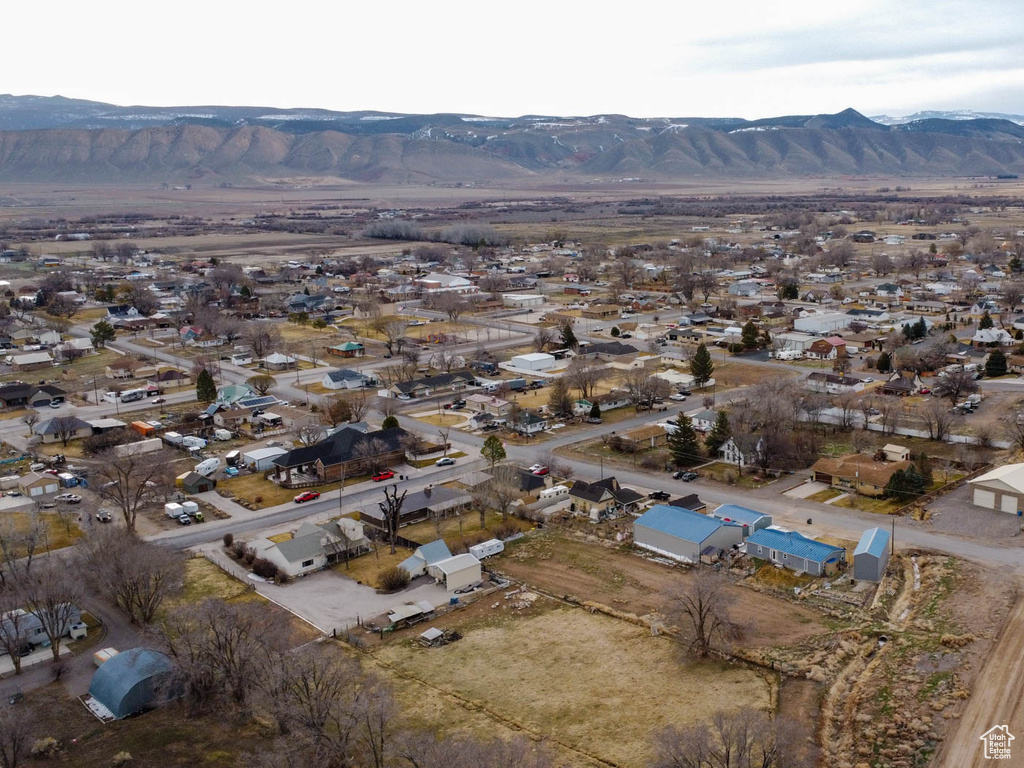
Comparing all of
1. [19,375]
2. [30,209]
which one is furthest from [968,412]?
[30,209]

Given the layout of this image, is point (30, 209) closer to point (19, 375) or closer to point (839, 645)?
point (19, 375)

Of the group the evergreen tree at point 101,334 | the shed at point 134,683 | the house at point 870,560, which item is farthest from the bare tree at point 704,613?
the evergreen tree at point 101,334

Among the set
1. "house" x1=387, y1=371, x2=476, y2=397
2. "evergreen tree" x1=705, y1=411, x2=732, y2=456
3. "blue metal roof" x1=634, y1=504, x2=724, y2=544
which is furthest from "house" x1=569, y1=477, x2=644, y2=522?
"house" x1=387, y1=371, x2=476, y2=397

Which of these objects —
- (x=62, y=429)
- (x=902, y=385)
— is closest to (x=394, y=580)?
(x=62, y=429)

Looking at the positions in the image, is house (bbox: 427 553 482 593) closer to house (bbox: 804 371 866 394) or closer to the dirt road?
the dirt road

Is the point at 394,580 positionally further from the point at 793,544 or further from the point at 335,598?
the point at 793,544

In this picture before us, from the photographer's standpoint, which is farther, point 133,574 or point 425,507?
point 425,507
